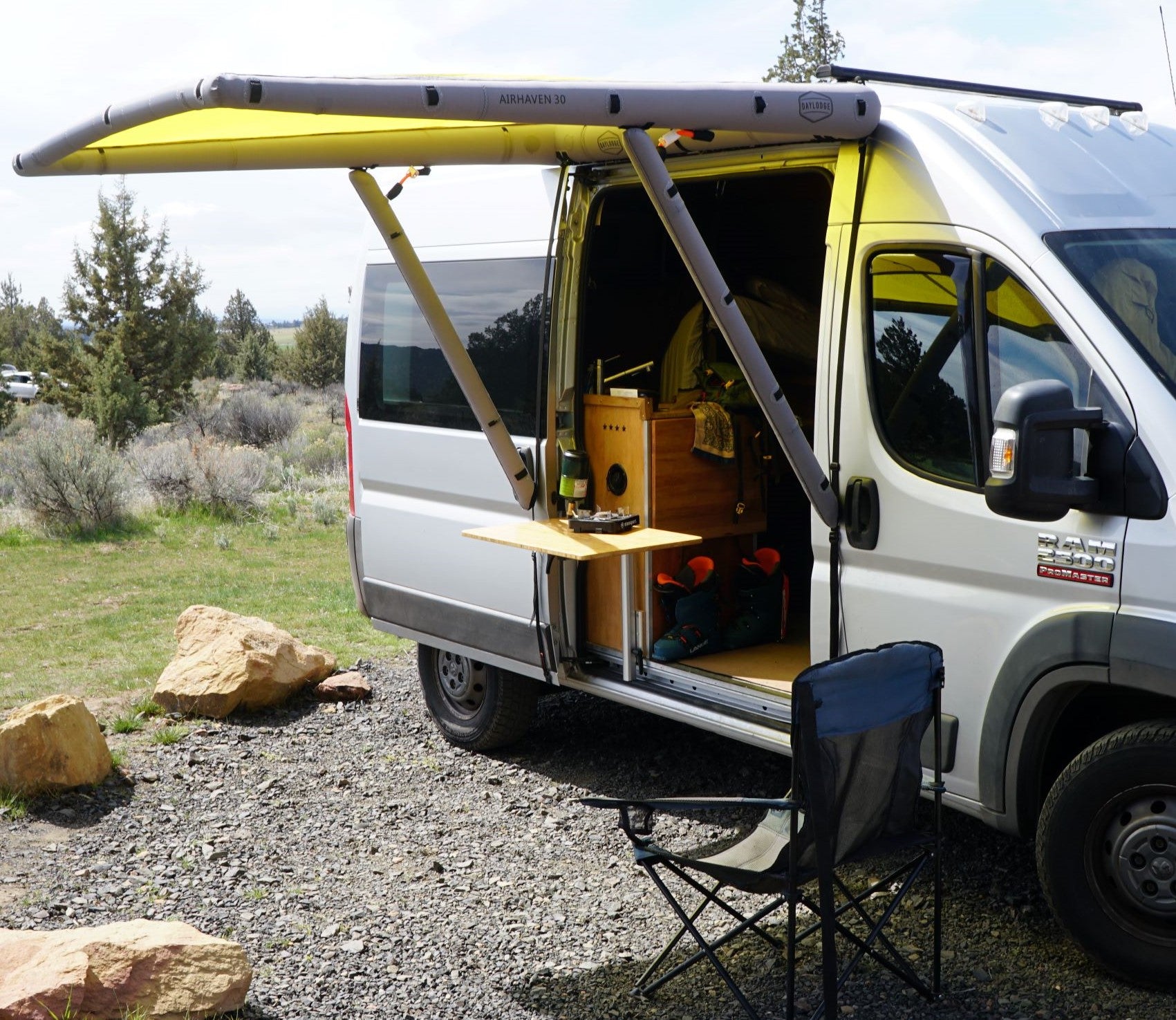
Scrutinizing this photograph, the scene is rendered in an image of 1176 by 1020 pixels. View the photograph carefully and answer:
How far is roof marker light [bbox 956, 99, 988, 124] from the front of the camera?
4.15 m

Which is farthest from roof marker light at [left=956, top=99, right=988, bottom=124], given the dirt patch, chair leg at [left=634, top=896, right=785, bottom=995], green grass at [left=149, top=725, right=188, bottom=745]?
green grass at [left=149, top=725, right=188, bottom=745]

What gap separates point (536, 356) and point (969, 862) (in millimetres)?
2566

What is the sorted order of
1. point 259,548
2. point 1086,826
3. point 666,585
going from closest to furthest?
1. point 1086,826
2. point 666,585
3. point 259,548

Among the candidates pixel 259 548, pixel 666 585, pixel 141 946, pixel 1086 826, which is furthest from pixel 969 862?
pixel 259 548

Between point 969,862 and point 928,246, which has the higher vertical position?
point 928,246

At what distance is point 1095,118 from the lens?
4.44 meters

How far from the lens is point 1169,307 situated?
3.83m

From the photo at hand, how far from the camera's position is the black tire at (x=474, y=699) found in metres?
6.08

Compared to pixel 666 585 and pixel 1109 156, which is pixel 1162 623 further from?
pixel 666 585

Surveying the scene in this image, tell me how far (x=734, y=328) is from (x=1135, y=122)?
5.33ft

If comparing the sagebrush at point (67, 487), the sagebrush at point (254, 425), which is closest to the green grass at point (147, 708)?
the sagebrush at point (67, 487)

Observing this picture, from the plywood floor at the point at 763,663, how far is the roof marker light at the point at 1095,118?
2155 millimetres

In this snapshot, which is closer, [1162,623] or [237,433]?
[1162,623]

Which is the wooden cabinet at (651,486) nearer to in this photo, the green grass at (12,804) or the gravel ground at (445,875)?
the gravel ground at (445,875)
